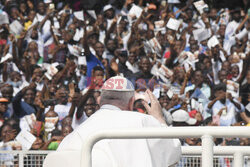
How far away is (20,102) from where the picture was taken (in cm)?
773

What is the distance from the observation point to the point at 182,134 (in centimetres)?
254

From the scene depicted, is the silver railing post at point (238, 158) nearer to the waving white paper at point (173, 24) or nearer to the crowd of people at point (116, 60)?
the crowd of people at point (116, 60)

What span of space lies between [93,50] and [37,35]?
3.01 feet

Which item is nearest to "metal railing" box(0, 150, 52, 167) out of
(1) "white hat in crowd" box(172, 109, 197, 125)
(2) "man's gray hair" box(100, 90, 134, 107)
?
Result: (2) "man's gray hair" box(100, 90, 134, 107)

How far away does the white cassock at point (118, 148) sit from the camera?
10.6 ft

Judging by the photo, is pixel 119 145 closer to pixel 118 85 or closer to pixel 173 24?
pixel 118 85

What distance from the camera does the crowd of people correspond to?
7.57 m

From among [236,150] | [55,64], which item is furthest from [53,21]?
[236,150]

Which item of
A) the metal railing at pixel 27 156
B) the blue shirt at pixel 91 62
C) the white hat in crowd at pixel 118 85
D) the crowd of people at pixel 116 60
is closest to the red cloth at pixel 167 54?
the crowd of people at pixel 116 60

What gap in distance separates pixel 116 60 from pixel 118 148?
193 inches

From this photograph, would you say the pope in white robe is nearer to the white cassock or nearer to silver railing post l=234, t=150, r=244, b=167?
the white cassock

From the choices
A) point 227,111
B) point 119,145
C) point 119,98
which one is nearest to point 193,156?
point 119,98

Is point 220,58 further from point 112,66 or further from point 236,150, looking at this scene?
point 236,150

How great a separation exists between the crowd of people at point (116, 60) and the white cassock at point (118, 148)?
3432 mm
